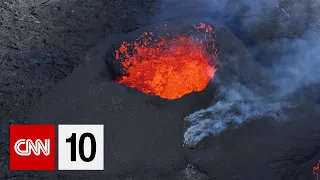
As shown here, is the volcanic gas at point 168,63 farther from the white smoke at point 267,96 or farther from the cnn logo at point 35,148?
the cnn logo at point 35,148

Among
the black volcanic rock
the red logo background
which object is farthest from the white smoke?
the red logo background

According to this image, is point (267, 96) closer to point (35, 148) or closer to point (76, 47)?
point (76, 47)

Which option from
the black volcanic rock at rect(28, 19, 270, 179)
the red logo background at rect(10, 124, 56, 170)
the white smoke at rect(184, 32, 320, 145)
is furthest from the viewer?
the white smoke at rect(184, 32, 320, 145)

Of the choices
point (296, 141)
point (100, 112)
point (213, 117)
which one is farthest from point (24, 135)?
point (296, 141)

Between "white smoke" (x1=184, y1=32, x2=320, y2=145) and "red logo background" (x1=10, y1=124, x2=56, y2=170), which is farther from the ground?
"white smoke" (x1=184, y1=32, x2=320, y2=145)

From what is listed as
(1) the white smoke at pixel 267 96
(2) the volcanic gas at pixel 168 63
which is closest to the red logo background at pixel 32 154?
(2) the volcanic gas at pixel 168 63

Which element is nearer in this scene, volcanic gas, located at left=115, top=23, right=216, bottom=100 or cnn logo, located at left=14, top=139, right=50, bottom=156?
cnn logo, located at left=14, top=139, right=50, bottom=156

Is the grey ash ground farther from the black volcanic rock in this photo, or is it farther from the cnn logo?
the cnn logo
